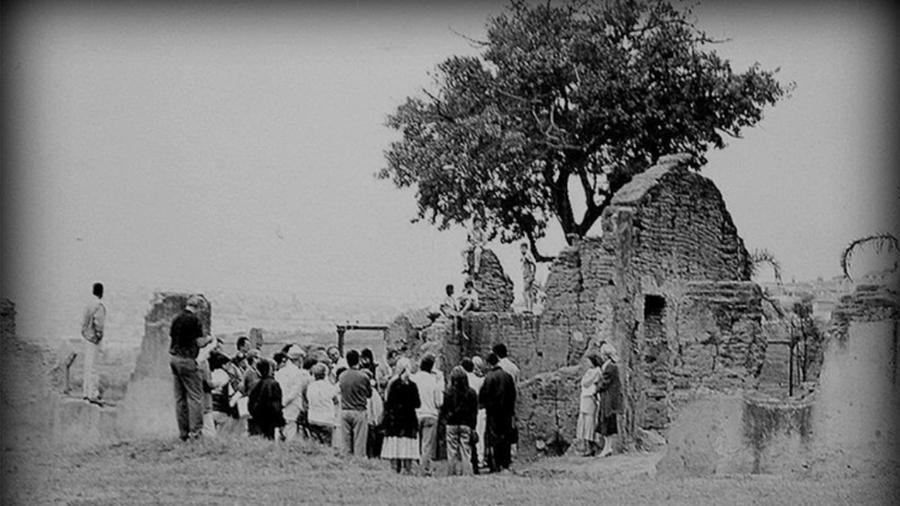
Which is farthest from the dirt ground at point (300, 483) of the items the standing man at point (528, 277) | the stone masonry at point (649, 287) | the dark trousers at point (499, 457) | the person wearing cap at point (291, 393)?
the standing man at point (528, 277)

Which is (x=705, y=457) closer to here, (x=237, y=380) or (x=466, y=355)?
(x=237, y=380)

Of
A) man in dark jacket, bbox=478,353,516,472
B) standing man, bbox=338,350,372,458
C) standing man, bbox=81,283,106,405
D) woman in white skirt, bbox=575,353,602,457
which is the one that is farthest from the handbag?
standing man, bbox=81,283,106,405

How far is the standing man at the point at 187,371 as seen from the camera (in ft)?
58.0

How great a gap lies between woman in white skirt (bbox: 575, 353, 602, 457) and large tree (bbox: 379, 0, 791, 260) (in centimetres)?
385

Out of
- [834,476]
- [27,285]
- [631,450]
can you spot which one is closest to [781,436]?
[834,476]

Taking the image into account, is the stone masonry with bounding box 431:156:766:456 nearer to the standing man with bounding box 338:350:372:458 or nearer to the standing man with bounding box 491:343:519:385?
the standing man with bounding box 491:343:519:385

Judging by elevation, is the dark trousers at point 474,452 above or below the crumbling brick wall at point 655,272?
below

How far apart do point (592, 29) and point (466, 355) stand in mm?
5380

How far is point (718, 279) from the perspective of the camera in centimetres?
2212

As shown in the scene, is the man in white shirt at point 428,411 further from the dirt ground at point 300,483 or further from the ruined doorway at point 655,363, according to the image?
the ruined doorway at point 655,363

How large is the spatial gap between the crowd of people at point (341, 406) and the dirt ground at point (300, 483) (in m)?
0.32

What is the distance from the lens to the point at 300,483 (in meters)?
17.0

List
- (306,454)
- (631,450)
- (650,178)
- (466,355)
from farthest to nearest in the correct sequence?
(466,355)
(650,178)
(631,450)
(306,454)

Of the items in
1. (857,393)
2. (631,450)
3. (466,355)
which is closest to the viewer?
(857,393)
